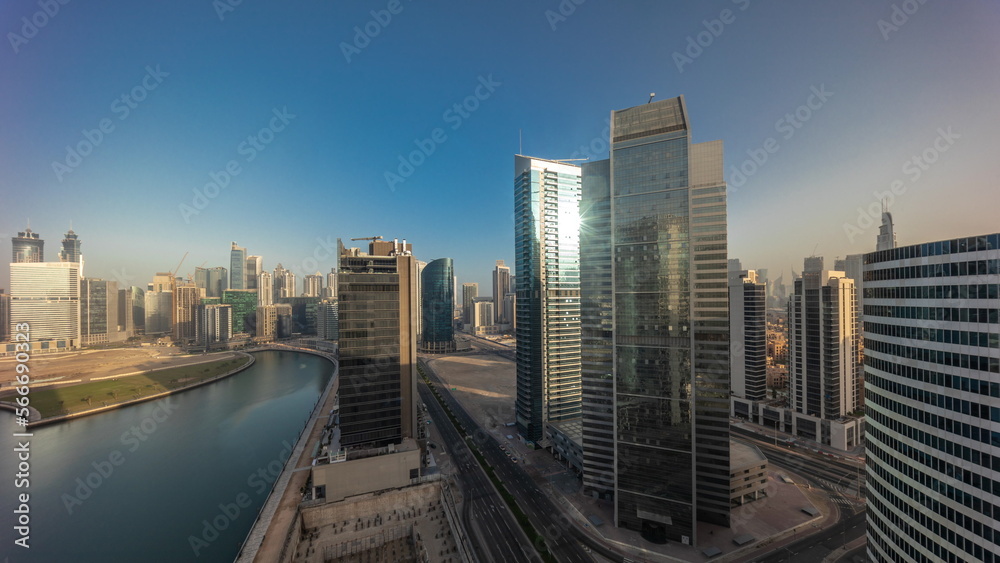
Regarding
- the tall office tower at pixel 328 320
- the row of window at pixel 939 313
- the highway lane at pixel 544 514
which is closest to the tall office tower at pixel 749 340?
the highway lane at pixel 544 514

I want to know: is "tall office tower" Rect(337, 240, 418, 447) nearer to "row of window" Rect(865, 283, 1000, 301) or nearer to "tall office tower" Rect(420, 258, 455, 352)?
"row of window" Rect(865, 283, 1000, 301)

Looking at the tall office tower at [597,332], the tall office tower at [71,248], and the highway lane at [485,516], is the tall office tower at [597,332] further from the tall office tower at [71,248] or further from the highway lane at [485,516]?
the tall office tower at [71,248]

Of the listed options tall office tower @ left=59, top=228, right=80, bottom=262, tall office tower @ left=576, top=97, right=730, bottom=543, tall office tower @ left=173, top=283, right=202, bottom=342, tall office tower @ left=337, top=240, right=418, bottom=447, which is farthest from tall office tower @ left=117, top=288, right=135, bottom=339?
tall office tower @ left=576, top=97, right=730, bottom=543

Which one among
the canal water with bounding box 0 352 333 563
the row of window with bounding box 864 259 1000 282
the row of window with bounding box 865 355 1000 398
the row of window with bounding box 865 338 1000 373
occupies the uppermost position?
the row of window with bounding box 864 259 1000 282

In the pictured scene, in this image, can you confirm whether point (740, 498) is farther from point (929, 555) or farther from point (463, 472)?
point (463, 472)

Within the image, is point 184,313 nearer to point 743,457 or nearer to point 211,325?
point 211,325
